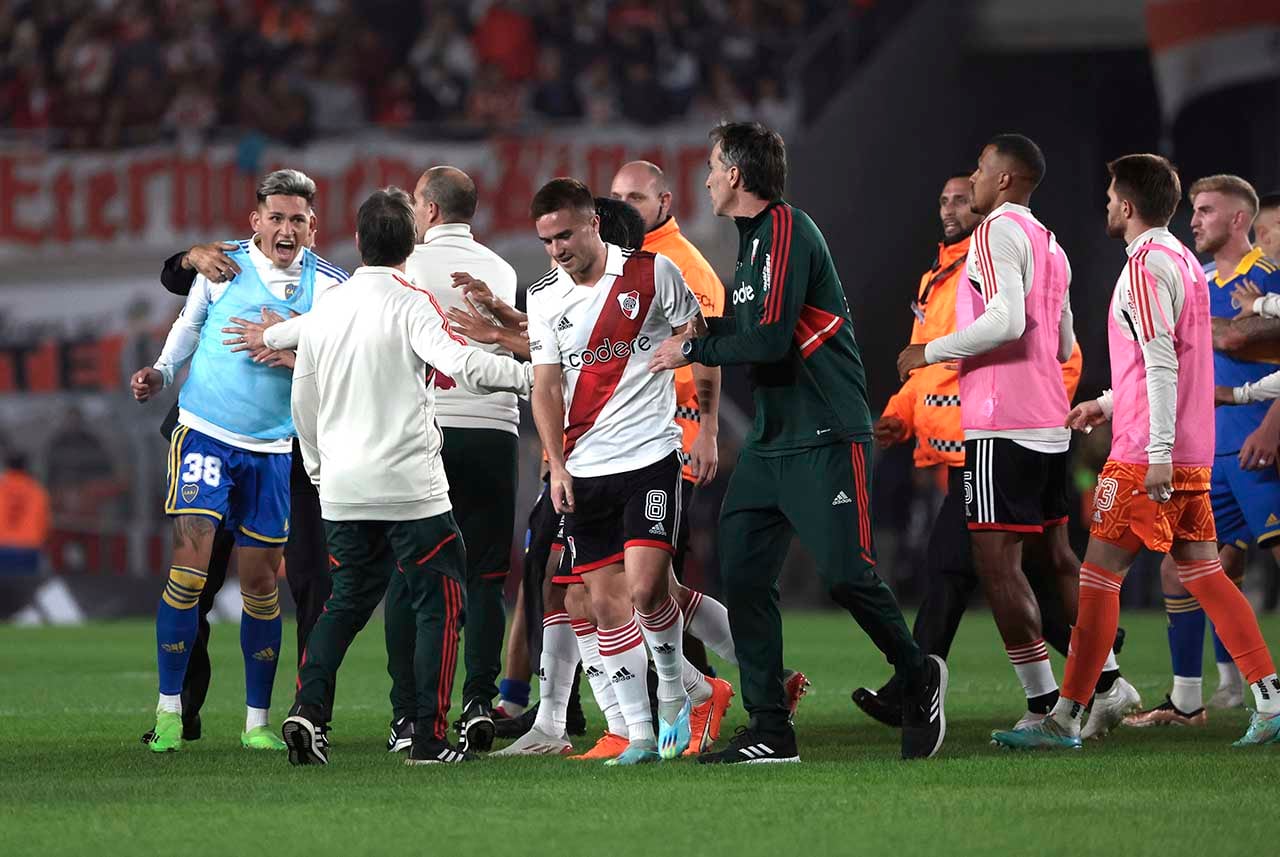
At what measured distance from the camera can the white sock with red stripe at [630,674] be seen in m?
6.33

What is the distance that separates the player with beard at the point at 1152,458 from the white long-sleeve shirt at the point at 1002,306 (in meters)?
0.25

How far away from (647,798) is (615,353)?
1630 millimetres

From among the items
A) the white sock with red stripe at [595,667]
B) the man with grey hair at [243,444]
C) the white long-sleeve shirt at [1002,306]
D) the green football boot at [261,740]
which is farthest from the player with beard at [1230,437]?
the man with grey hair at [243,444]

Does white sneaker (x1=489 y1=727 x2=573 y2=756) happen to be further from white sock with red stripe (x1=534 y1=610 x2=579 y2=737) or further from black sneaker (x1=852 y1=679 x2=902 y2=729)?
black sneaker (x1=852 y1=679 x2=902 y2=729)

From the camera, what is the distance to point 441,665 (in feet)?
20.7

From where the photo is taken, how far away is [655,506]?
6219mm

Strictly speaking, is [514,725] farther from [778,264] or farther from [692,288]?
[778,264]

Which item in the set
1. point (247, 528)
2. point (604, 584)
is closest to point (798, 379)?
point (604, 584)

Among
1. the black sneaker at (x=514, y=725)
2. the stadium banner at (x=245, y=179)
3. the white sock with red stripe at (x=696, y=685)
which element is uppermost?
the stadium banner at (x=245, y=179)

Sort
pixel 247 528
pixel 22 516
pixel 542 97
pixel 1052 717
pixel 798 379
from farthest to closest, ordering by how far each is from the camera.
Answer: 1. pixel 542 97
2. pixel 22 516
3. pixel 247 528
4. pixel 1052 717
5. pixel 798 379

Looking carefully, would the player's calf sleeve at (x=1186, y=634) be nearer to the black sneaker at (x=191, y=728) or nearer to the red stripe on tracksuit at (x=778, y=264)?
the red stripe on tracksuit at (x=778, y=264)

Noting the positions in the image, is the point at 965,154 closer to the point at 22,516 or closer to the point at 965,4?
the point at 965,4

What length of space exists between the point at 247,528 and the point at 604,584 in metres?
1.66

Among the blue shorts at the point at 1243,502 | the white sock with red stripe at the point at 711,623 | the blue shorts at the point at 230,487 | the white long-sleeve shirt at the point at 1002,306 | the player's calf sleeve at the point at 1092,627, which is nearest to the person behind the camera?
the white long-sleeve shirt at the point at 1002,306
